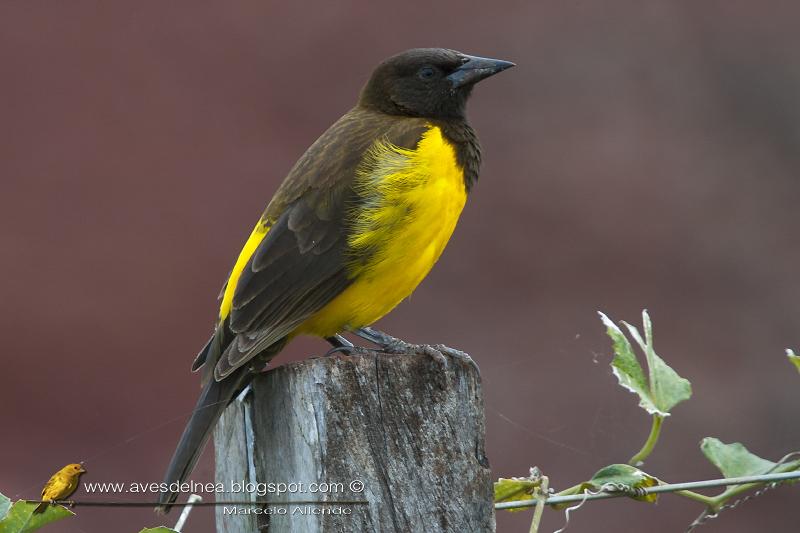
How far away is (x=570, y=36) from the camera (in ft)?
24.1

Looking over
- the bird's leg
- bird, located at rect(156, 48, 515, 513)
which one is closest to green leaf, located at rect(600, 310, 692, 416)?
the bird's leg

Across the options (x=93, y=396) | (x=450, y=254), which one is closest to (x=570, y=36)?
(x=450, y=254)

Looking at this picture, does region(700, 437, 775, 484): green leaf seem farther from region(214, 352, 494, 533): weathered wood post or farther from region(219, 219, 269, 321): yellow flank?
region(219, 219, 269, 321): yellow flank

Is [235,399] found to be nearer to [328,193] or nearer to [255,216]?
[328,193]

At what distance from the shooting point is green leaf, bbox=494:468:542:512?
8.89 feet

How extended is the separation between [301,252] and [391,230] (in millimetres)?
235

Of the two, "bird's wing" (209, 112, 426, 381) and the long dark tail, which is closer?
the long dark tail

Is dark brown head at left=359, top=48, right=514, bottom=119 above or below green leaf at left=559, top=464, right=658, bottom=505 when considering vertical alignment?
above

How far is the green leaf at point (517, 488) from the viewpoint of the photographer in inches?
107

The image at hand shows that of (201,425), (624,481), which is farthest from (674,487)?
(201,425)

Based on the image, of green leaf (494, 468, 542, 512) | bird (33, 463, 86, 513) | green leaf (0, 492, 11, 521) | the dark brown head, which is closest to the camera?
green leaf (0, 492, 11, 521)

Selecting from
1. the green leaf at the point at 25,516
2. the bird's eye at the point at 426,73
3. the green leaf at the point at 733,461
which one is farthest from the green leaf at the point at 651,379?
the bird's eye at the point at 426,73

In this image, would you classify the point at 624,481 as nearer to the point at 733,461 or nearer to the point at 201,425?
the point at 733,461

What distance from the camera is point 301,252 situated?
322 cm
